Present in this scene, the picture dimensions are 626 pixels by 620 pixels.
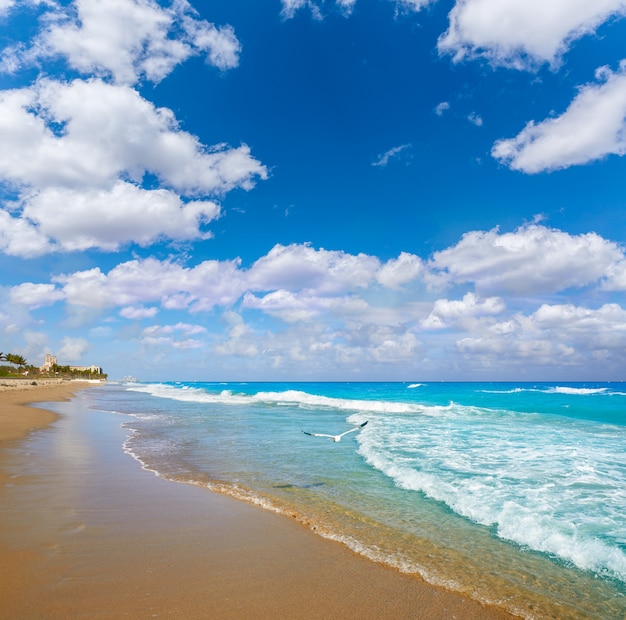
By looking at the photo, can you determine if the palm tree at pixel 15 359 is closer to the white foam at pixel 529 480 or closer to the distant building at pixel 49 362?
the distant building at pixel 49 362

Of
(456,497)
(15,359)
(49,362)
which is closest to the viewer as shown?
(456,497)

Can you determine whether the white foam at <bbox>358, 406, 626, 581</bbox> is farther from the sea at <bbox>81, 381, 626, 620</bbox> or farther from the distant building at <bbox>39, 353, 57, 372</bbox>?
the distant building at <bbox>39, 353, 57, 372</bbox>

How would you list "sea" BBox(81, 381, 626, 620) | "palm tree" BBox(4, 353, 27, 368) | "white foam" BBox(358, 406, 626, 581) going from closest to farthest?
"sea" BBox(81, 381, 626, 620) → "white foam" BBox(358, 406, 626, 581) → "palm tree" BBox(4, 353, 27, 368)

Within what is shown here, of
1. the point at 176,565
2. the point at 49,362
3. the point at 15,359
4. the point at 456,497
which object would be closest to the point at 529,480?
the point at 456,497

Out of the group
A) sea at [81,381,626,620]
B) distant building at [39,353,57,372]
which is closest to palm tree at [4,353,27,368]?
distant building at [39,353,57,372]

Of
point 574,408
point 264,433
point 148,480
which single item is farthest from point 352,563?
point 574,408

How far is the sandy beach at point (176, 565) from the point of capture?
475 centimetres

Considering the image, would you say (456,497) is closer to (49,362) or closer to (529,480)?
(529,480)

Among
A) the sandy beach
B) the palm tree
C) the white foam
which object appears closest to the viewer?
the sandy beach

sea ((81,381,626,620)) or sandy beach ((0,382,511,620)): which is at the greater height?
sandy beach ((0,382,511,620))

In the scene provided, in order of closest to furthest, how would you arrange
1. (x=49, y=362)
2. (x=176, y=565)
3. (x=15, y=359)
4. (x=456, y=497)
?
(x=176, y=565) → (x=456, y=497) → (x=15, y=359) → (x=49, y=362)

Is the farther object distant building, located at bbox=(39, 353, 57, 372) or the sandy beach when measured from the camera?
distant building, located at bbox=(39, 353, 57, 372)

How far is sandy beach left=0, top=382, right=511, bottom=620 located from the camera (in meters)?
4.75

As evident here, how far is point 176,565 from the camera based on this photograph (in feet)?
18.8
